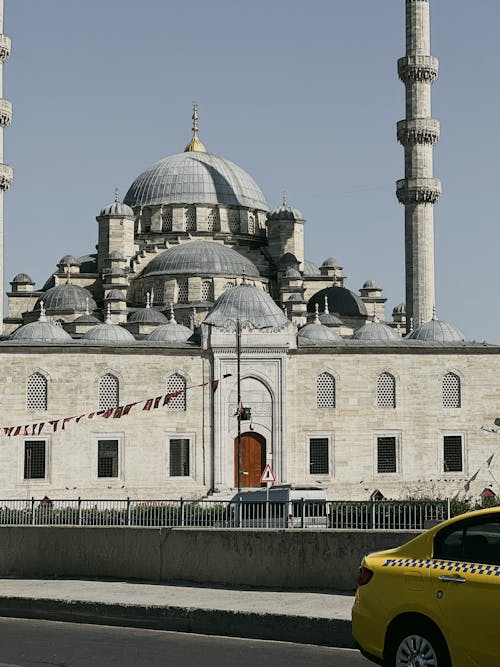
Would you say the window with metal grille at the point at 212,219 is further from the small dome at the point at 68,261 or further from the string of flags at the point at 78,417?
the string of flags at the point at 78,417

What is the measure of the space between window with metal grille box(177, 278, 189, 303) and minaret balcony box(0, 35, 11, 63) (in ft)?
40.0

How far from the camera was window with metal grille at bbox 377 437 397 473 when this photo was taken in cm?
4191

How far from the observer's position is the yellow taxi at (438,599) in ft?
25.6

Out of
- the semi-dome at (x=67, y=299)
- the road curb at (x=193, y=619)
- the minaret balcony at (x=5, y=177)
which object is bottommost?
the road curb at (x=193, y=619)

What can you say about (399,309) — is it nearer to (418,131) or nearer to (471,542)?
(418,131)

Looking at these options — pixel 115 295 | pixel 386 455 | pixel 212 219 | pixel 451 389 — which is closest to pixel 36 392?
pixel 386 455

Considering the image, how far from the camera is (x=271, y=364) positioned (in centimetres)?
4219

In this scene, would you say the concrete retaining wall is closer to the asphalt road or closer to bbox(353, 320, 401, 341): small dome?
the asphalt road

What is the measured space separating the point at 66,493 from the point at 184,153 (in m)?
34.4

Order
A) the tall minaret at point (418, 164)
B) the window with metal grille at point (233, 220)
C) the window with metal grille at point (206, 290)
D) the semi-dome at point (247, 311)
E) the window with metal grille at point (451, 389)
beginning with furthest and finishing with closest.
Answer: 1. the window with metal grille at point (233, 220)
2. the window with metal grille at point (206, 290)
3. the tall minaret at point (418, 164)
4. the semi-dome at point (247, 311)
5. the window with metal grille at point (451, 389)

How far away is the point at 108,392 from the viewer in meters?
40.6

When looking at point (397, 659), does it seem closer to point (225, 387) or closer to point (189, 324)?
point (225, 387)

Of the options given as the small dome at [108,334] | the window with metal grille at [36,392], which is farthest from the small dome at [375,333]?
the window with metal grille at [36,392]

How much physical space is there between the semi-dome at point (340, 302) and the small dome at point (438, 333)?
9.18m
